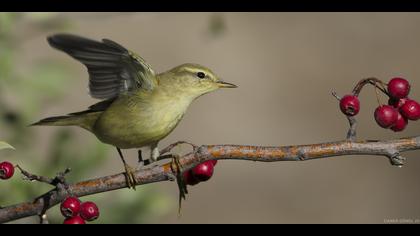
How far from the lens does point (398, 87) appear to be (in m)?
3.54

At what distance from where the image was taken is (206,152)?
10.6ft

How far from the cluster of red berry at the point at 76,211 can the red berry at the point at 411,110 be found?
177cm

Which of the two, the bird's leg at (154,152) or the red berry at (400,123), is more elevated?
the red berry at (400,123)

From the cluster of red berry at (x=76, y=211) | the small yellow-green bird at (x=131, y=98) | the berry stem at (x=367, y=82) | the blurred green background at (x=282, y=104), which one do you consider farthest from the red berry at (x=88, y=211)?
the blurred green background at (x=282, y=104)

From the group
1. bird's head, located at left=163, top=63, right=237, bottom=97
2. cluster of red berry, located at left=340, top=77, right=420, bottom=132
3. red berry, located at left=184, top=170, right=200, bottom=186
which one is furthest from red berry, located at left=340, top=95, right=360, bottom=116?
bird's head, located at left=163, top=63, right=237, bottom=97

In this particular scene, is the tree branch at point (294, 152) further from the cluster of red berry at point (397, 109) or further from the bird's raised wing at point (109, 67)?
the bird's raised wing at point (109, 67)

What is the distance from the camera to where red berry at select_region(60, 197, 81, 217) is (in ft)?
10.7

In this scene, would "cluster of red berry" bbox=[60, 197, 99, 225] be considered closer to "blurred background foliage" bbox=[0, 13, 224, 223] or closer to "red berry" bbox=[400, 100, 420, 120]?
"blurred background foliage" bbox=[0, 13, 224, 223]

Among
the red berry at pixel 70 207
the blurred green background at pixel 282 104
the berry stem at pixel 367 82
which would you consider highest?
the blurred green background at pixel 282 104

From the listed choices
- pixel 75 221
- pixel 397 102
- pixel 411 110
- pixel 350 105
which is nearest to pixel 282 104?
pixel 397 102

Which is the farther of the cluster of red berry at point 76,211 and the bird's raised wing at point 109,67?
the bird's raised wing at point 109,67

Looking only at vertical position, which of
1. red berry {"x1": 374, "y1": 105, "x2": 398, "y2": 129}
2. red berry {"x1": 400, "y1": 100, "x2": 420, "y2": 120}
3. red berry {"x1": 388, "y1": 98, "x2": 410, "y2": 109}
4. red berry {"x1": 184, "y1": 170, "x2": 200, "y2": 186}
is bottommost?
red berry {"x1": 184, "y1": 170, "x2": 200, "y2": 186}

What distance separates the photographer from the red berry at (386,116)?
11.5 ft
